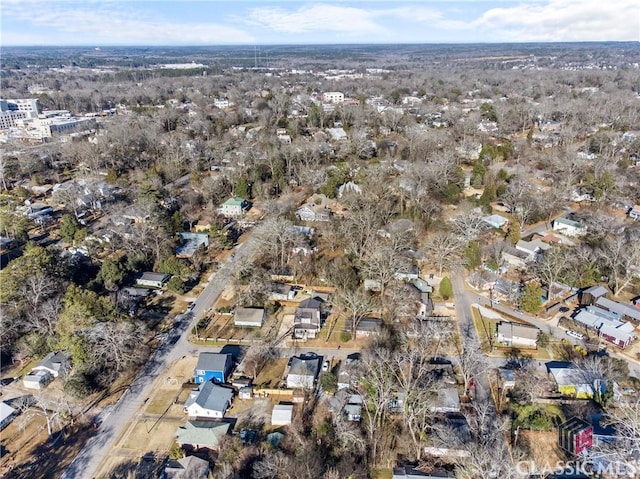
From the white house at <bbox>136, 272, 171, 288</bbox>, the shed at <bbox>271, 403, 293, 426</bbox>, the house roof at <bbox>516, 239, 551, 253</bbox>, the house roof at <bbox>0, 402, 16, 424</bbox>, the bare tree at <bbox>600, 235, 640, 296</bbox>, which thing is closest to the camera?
the shed at <bbox>271, 403, 293, 426</bbox>

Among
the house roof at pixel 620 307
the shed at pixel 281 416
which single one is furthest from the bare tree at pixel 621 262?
the shed at pixel 281 416

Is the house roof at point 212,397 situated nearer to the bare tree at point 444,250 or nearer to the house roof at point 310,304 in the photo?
the house roof at point 310,304

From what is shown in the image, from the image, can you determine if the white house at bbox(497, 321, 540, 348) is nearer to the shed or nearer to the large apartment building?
the shed

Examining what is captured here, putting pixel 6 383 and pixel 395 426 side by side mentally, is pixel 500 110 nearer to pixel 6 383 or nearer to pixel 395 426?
pixel 395 426

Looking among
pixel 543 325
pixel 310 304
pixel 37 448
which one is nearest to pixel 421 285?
pixel 543 325

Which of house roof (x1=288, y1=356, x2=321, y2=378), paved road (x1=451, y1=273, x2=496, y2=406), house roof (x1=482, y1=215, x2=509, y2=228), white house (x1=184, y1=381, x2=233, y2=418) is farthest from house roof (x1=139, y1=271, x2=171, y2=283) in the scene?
house roof (x1=482, y1=215, x2=509, y2=228)
